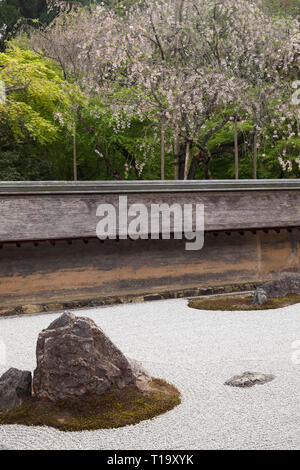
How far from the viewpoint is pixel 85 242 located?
9547mm

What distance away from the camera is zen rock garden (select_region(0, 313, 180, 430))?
4289 millimetres

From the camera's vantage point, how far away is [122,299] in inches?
386

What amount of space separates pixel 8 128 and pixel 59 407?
15.3 m

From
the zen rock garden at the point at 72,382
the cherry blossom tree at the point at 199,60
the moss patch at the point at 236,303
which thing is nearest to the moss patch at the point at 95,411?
the zen rock garden at the point at 72,382

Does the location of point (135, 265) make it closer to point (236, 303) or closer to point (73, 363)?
point (236, 303)

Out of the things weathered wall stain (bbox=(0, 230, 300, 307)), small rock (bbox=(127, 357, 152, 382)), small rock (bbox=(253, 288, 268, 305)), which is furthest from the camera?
small rock (bbox=(253, 288, 268, 305))

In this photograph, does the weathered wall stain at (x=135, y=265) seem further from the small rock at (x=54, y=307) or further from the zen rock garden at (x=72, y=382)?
the zen rock garden at (x=72, y=382)

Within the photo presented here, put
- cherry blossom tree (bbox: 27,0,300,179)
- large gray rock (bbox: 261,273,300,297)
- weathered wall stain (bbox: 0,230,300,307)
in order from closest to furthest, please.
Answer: weathered wall stain (bbox: 0,230,300,307) → large gray rock (bbox: 261,273,300,297) → cherry blossom tree (bbox: 27,0,300,179)

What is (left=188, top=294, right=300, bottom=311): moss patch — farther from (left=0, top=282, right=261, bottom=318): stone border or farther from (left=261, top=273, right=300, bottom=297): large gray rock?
(left=0, top=282, right=261, bottom=318): stone border

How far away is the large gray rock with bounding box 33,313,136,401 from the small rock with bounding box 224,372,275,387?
108 cm

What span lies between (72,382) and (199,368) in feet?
5.34

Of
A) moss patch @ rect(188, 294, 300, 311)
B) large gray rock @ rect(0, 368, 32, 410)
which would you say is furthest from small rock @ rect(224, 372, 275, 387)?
moss patch @ rect(188, 294, 300, 311)

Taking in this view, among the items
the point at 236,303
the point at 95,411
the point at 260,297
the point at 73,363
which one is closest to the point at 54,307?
the point at 236,303

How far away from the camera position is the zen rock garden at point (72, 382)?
4.29m
